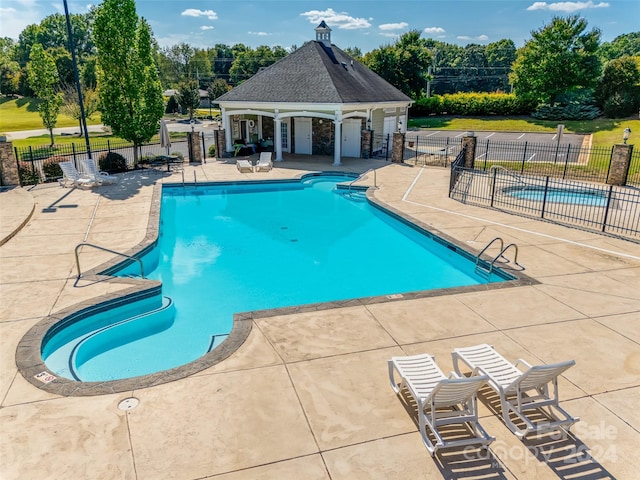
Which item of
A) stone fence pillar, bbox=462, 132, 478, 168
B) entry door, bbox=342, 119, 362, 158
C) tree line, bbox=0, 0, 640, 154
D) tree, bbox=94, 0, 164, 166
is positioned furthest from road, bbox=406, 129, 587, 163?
tree, bbox=94, 0, 164, 166

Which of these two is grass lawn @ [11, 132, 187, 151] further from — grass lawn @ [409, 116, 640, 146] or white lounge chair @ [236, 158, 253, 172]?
grass lawn @ [409, 116, 640, 146]

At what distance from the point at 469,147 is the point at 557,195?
4845mm

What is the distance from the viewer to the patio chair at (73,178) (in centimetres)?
1888

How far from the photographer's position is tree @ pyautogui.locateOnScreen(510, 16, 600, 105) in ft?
145

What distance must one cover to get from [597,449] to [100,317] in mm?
8410

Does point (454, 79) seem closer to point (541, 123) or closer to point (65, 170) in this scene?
point (541, 123)

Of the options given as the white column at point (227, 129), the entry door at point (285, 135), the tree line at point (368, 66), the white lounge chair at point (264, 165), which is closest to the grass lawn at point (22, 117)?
the tree line at point (368, 66)

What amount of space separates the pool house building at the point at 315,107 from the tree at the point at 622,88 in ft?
76.9

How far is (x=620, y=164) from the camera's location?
19.1 meters

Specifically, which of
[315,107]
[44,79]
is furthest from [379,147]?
[44,79]

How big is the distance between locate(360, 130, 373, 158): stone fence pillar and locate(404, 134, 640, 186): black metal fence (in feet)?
7.67

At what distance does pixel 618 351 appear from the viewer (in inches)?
283

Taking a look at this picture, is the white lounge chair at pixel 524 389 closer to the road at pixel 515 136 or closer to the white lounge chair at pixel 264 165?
the white lounge chair at pixel 264 165

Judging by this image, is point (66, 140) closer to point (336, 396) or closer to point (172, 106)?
point (172, 106)
